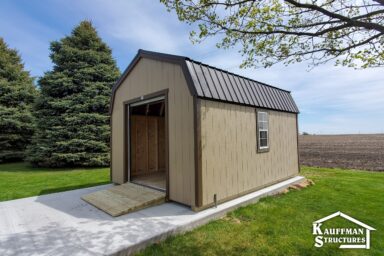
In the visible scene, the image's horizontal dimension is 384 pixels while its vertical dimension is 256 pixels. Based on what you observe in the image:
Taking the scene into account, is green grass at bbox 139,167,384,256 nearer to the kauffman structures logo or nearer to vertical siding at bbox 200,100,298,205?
the kauffman structures logo

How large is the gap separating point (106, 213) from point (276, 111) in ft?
19.1

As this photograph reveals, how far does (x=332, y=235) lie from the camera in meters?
3.50

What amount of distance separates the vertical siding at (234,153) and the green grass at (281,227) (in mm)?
605

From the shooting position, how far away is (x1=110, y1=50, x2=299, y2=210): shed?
4.39 metres

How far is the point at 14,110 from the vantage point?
50.5 ft

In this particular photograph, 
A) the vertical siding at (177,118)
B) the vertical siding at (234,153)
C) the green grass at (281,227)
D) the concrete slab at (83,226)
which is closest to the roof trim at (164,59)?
the vertical siding at (177,118)

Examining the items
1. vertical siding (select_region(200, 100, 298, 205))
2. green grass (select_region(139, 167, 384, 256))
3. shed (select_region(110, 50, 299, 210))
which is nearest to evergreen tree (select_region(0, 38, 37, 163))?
shed (select_region(110, 50, 299, 210))

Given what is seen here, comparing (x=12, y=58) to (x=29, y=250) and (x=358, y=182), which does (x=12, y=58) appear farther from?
(x=358, y=182)

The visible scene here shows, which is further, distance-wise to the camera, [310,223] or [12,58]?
[12,58]

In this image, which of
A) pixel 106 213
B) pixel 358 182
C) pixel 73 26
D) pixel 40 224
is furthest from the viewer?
pixel 73 26

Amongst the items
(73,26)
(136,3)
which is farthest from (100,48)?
(136,3)

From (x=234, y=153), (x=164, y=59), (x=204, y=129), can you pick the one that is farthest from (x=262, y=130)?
(x=164, y=59)

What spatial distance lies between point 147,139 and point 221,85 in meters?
4.19

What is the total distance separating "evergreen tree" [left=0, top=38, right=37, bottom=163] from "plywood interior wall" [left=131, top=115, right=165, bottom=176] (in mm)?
12034
